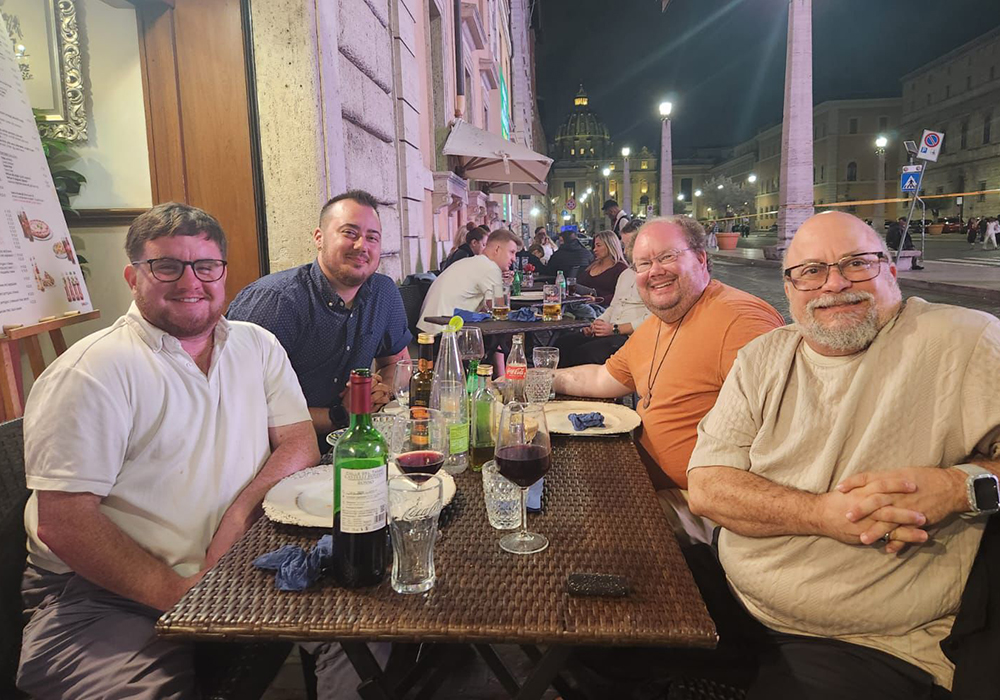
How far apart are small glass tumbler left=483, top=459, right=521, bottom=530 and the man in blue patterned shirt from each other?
4.49 ft

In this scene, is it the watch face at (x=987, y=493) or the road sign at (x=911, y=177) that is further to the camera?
the road sign at (x=911, y=177)

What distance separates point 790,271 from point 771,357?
275 mm

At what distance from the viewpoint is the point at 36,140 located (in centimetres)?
297

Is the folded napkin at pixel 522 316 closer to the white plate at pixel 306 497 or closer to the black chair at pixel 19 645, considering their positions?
the white plate at pixel 306 497

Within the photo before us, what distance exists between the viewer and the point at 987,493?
1.45 metres

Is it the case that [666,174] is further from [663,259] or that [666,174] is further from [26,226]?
[26,226]

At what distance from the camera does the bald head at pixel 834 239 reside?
184cm

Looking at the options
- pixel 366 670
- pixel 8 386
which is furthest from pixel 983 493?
pixel 8 386

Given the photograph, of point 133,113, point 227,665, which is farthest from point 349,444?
point 133,113

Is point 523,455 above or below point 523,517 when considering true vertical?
above

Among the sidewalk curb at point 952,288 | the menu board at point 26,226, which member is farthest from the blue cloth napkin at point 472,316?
the sidewalk curb at point 952,288

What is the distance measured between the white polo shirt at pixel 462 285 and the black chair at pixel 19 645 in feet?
13.1

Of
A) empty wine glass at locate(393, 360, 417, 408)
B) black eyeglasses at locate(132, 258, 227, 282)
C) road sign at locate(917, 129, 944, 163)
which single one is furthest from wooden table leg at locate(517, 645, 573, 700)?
road sign at locate(917, 129, 944, 163)

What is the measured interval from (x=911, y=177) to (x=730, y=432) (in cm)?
1397
